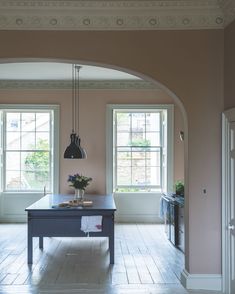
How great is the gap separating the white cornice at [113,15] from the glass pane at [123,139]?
448 cm

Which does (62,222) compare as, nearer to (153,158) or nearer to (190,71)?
(190,71)

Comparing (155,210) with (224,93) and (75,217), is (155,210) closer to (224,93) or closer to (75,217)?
(75,217)

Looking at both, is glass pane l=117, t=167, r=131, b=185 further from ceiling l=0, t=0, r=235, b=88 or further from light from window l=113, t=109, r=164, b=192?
ceiling l=0, t=0, r=235, b=88

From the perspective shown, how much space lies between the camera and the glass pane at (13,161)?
29.2 feet

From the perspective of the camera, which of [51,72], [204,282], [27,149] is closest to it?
[204,282]

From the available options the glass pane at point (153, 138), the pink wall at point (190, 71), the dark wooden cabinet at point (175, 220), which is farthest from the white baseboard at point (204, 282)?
the glass pane at point (153, 138)

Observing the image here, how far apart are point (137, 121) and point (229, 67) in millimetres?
4643

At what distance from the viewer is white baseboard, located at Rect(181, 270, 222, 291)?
458cm

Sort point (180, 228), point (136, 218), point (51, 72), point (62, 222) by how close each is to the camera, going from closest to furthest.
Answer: point (62, 222) → point (180, 228) → point (51, 72) → point (136, 218)

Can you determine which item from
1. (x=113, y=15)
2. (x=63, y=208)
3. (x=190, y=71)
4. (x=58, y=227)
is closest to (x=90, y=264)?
(x=58, y=227)

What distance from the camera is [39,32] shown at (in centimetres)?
459

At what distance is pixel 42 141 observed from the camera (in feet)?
29.3

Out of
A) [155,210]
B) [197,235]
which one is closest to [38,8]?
[197,235]

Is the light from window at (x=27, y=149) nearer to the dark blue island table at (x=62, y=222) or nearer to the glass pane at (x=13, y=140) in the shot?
the glass pane at (x=13, y=140)
